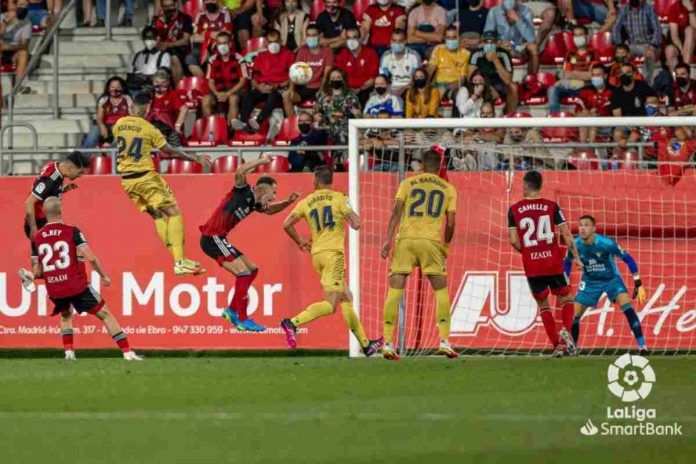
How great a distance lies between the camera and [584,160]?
19094mm

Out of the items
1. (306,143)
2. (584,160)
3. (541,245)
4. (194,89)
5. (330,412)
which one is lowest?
(330,412)

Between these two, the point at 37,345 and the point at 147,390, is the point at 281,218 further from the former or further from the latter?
the point at 147,390

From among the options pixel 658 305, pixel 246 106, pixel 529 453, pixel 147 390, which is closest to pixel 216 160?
pixel 246 106

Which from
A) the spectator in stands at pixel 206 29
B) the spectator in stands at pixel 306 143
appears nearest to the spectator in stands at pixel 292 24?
the spectator in stands at pixel 206 29

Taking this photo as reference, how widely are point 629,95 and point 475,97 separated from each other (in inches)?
86.7

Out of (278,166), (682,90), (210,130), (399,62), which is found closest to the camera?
(278,166)

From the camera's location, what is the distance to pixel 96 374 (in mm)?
15734

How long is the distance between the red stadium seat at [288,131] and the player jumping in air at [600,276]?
19.9 feet

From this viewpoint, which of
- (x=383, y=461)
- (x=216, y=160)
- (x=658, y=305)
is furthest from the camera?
(x=216, y=160)

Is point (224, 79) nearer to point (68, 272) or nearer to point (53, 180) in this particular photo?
point (53, 180)

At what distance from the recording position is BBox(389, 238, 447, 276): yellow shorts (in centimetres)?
1703

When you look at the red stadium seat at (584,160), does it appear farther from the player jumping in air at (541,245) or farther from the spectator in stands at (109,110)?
the spectator in stands at (109,110)

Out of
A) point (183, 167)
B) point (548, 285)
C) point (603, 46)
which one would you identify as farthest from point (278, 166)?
point (603, 46)

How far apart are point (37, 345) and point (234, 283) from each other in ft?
9.06
